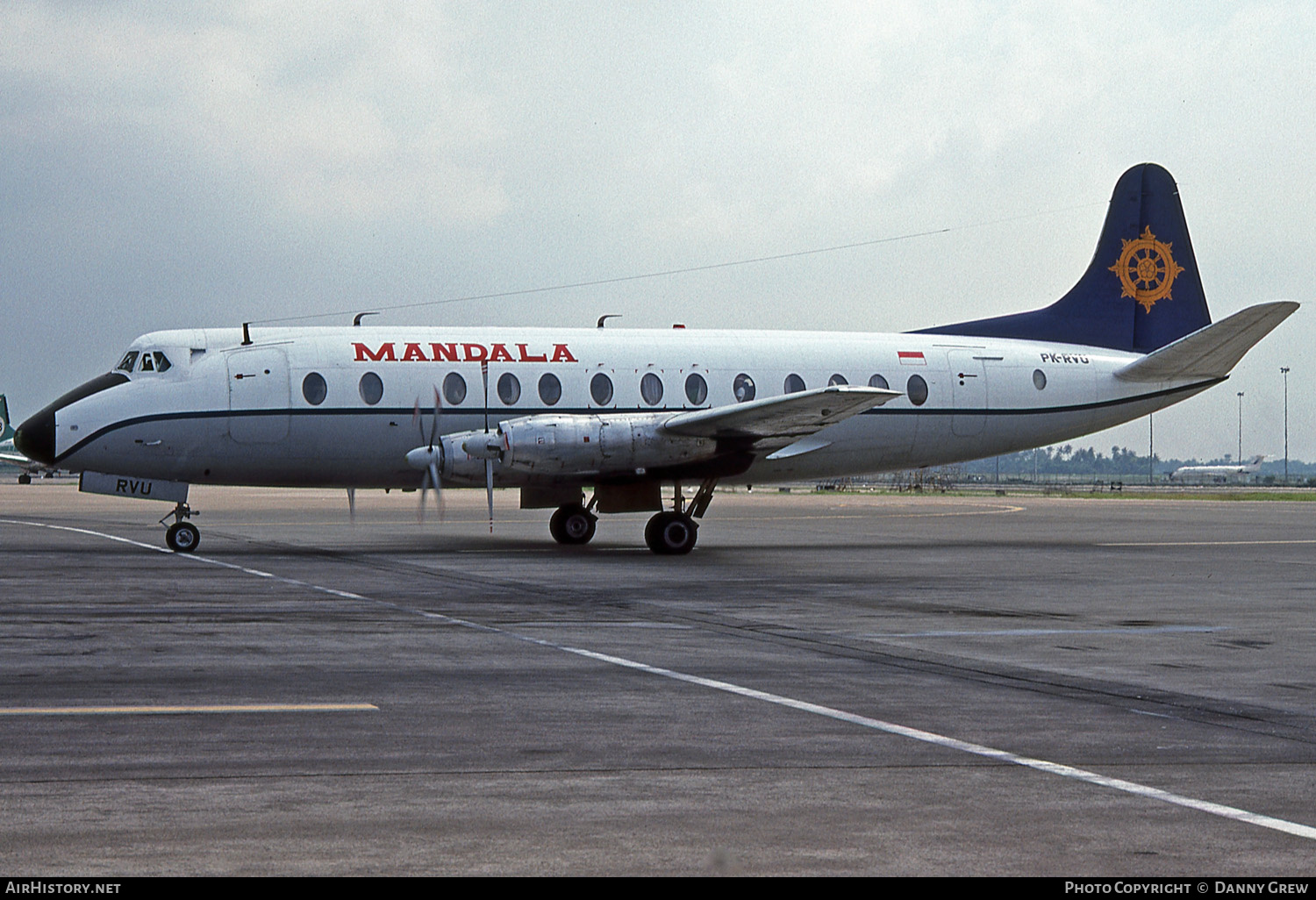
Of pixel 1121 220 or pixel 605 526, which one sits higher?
pixel 1121 220

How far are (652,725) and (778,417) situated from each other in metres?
16.7

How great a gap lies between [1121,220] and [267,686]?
2796cm

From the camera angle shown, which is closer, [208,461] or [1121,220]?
[208,461]

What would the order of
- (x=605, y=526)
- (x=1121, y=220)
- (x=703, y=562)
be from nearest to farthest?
(x=703, y=562) < (x=1121, y=220) < (x=605, y=526)

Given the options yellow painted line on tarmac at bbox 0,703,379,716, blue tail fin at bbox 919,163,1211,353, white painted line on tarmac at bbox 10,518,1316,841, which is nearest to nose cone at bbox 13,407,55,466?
white painted line on tarmac at bbox 10,518,1316,841

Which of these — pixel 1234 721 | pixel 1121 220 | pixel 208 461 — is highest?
pixel 1121 220

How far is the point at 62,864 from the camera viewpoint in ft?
18.2

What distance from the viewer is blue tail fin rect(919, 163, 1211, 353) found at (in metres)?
33.0

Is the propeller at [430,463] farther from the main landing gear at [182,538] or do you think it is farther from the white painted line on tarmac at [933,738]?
the white painted line on tarmac at [933,738]

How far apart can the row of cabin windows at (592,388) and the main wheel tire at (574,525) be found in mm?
2555

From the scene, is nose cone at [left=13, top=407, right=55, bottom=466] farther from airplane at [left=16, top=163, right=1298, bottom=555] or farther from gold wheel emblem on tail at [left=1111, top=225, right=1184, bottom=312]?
gold wheel emblem on tail at [left=1111, top=225, right=1184, bottom=312]

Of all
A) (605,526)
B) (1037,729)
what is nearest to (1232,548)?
(605,526)

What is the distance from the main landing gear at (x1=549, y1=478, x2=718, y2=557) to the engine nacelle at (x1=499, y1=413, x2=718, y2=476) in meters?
1.07

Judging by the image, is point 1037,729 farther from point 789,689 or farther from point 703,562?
point 703,562
